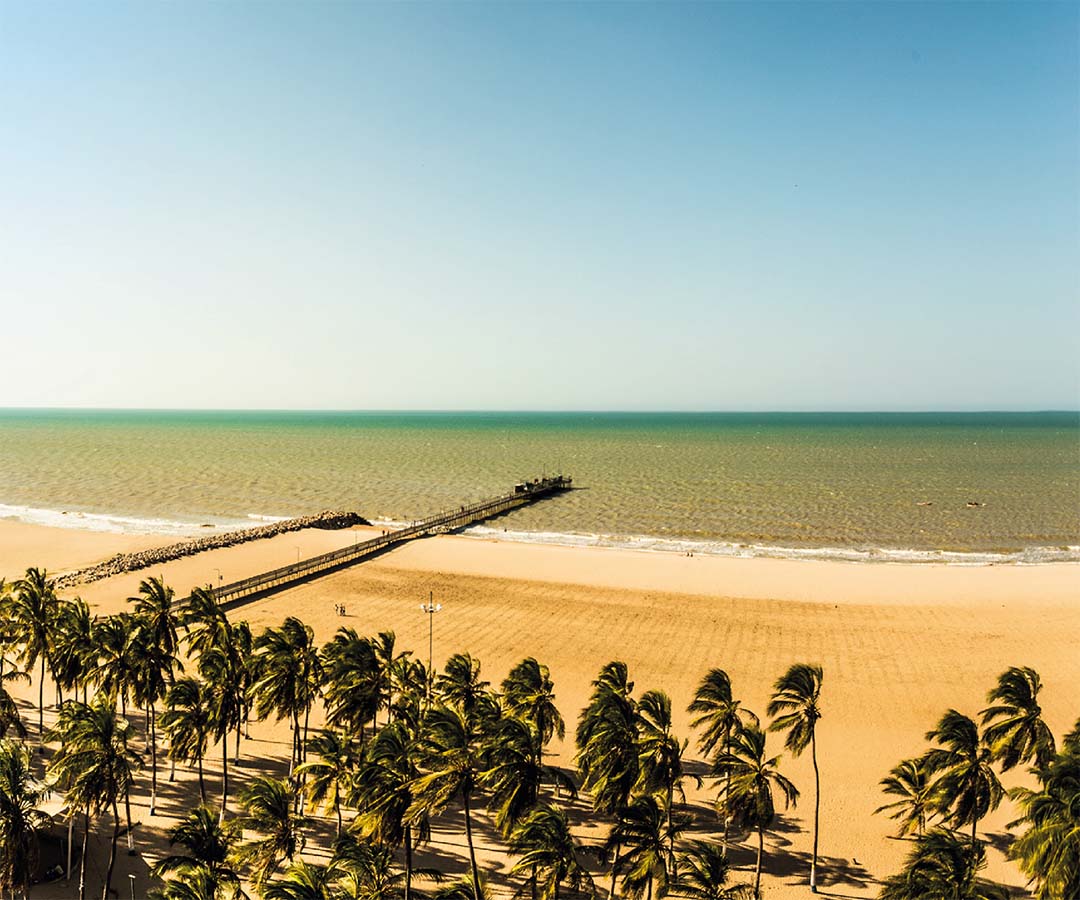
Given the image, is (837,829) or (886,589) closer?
(837,829)

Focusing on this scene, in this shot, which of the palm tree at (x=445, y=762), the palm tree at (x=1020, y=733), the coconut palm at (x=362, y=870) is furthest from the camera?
the palm tree at (x=1020, y=733)

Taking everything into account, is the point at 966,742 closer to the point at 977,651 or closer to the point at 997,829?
the point at 997,829

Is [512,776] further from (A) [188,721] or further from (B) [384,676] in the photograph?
(A) [188,721]

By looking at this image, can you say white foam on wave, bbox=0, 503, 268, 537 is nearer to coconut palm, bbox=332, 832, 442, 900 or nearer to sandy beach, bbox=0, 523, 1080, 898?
sandy beach, bbox=0, 523, 1080, 898

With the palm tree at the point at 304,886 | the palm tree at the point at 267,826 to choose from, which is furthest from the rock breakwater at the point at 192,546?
the palm tree at the point at 304,886

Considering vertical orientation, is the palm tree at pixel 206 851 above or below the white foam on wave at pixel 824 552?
above

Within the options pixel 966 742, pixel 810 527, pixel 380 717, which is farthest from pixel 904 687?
pixel 810 527

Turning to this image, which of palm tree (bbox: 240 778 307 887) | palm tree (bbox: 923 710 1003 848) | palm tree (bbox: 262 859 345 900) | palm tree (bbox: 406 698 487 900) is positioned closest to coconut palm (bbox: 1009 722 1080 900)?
palm tree (bbox: 923 710 1003 848)

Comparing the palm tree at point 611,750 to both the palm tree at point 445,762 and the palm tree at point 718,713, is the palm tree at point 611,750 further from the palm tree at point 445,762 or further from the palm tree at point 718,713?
the palm tree at point 445,762
